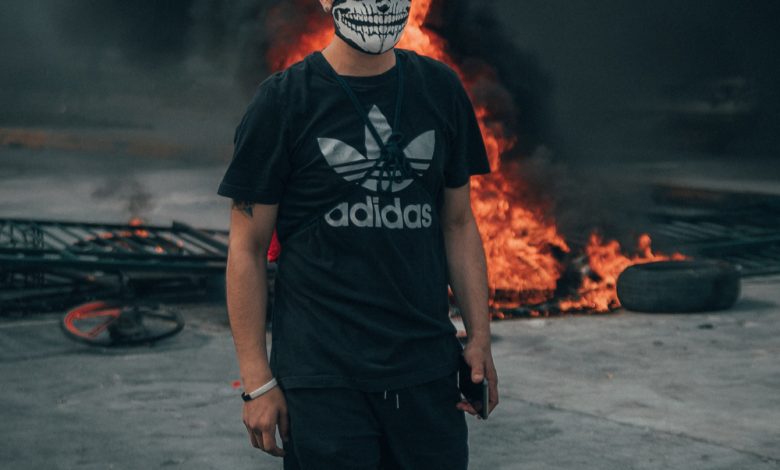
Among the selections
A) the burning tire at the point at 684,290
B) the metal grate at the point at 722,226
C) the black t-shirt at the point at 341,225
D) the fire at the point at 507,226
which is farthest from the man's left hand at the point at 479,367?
the metal grate at the point at 722,226

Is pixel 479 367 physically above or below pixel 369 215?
below

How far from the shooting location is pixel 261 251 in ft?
8.89

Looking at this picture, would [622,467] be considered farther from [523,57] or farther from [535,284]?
[523,57]

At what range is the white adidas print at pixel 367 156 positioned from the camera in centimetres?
262

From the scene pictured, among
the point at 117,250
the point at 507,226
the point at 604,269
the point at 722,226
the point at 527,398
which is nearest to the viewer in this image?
the point at 527,398

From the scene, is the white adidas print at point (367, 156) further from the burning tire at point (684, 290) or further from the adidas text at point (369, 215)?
the burning tire at point (684, 290)

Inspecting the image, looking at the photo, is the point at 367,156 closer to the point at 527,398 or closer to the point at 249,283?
A: the point at 249,283

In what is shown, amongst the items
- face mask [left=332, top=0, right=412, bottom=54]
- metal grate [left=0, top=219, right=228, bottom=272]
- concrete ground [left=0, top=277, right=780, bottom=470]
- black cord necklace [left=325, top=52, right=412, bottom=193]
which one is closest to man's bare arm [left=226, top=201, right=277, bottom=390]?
black cord necklace [left=325, top=52, right=412, bottom=193]

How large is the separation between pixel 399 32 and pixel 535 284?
7.83m

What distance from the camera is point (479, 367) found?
2.80 m

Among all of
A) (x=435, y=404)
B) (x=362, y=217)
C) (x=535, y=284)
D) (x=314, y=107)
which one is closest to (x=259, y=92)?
(x=314, y=107)

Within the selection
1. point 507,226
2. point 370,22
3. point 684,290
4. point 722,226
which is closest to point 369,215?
point 370,22

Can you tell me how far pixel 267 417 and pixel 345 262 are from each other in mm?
439

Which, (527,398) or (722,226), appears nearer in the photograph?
(527,398)
